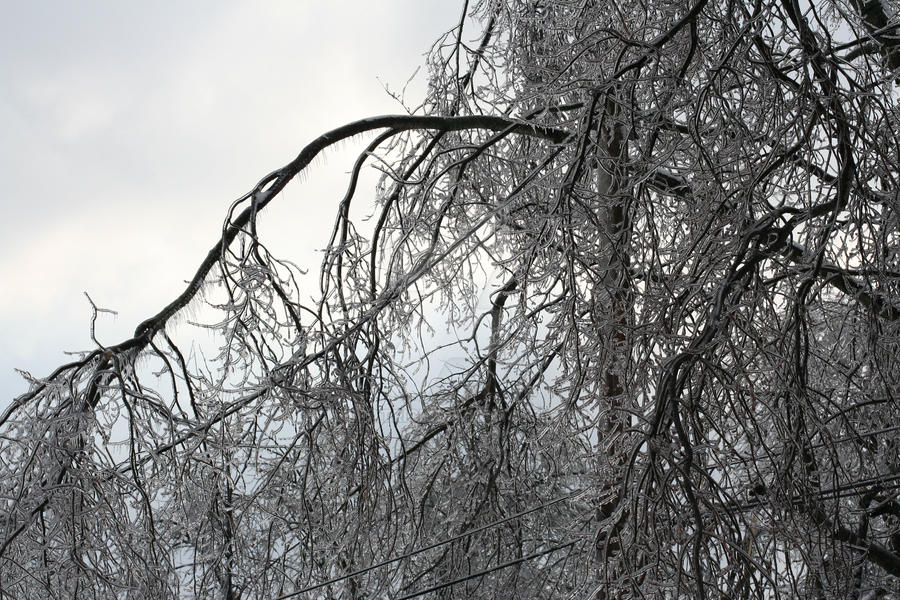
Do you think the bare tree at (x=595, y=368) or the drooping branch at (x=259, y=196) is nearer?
the bare tree at (x=595, y=368)

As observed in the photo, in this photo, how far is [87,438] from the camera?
305 cm

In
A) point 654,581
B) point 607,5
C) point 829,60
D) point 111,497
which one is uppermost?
point 607,5

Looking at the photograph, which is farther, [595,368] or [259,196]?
[259,196]

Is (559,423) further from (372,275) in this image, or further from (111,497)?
(111,497)

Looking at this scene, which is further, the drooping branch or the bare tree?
the drooping branch

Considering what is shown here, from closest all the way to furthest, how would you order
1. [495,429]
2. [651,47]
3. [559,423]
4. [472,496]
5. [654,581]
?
1. [654,581]
2. [651,47]
3. [559,423]
4. [472,496]
5. [495,429]

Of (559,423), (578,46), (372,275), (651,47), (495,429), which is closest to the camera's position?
(651,47)

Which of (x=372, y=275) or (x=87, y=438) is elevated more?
(x=372, y=275)

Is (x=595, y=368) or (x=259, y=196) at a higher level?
(x=259, y=196)

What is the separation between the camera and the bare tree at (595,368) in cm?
240

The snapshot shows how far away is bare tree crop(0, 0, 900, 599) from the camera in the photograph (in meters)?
2.40

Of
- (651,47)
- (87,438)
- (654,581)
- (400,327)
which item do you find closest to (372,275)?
(400,327)

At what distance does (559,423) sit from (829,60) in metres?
1.61

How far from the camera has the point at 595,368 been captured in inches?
116
